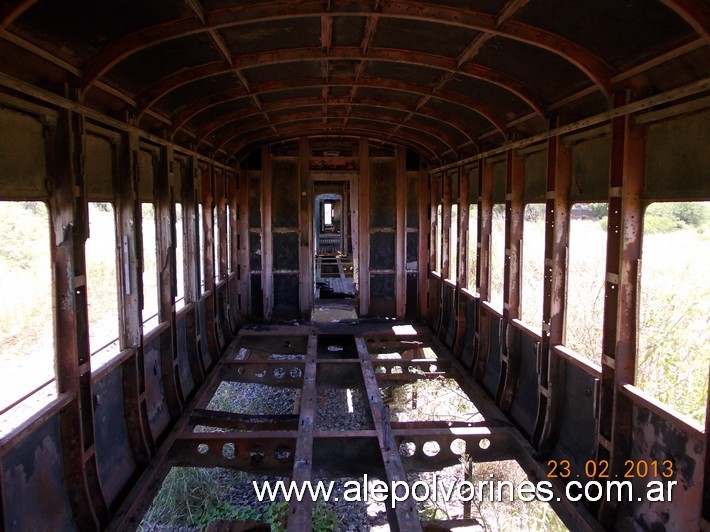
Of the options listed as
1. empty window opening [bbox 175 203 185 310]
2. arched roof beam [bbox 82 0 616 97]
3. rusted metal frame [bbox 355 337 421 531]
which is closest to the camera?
arched roof beam [bbox 82 0 616 97]

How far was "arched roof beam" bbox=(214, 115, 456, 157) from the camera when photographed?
748 cm

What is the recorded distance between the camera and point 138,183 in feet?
15.6

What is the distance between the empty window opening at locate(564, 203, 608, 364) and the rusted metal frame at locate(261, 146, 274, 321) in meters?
5.11

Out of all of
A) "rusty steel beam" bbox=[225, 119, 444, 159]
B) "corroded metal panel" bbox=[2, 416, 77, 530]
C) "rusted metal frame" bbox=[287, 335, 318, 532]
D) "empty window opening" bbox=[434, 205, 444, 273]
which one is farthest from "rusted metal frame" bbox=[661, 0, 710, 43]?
"empty window opening" bbox=[434, 205, 444, 273]

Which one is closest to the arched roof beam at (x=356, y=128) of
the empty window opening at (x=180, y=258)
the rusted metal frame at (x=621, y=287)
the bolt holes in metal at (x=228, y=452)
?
the empty window opening at (x=180, y=258)

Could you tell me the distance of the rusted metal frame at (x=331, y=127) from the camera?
734cm

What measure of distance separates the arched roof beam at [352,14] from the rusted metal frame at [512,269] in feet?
7.08

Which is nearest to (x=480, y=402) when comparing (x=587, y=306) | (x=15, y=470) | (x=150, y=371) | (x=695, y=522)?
(x=587, y=306)

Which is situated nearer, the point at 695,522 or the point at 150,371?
the point at 695,522

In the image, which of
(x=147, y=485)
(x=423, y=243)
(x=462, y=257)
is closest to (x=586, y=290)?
(x=462, y=257)

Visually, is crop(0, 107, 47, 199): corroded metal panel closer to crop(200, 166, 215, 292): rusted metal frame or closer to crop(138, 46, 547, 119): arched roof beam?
crop(138, 46, 547, 119): arched roof beam

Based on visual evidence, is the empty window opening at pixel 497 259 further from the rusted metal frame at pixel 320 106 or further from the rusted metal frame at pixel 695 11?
the rusted metal frame at pixel 695 11

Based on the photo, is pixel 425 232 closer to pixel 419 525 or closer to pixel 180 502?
pixel 180 502

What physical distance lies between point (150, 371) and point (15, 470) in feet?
7.46
